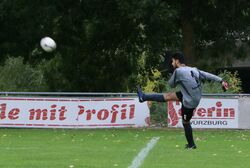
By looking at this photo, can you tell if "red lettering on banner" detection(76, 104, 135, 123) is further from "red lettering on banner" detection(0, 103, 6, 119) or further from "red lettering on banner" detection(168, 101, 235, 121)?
"red lettering on banner" detection(0, 103, 6, 119)

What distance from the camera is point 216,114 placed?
2202cm

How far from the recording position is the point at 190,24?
92.9 ft

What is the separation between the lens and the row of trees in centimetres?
2686

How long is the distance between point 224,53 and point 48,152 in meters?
19.5

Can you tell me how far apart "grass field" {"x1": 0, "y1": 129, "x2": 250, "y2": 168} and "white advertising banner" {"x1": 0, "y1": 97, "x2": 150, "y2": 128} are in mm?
481

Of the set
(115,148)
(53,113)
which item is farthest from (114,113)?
(115,148)

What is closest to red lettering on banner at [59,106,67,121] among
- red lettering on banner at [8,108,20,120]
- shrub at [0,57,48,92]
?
red lettering on banner at [8,108,20,120]

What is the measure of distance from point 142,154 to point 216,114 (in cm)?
920

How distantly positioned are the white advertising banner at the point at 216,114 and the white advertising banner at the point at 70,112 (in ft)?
5.47

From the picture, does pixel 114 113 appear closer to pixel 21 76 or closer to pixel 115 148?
pixel 115 148

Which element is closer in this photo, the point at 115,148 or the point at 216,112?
the point at 115,148

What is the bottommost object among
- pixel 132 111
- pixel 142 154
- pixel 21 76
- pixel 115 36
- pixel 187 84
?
pixel 142 154

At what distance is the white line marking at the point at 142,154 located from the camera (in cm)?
1125

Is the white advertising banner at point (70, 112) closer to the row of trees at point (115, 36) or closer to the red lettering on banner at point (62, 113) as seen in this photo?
the red lettering on banner at point (62, 113)
